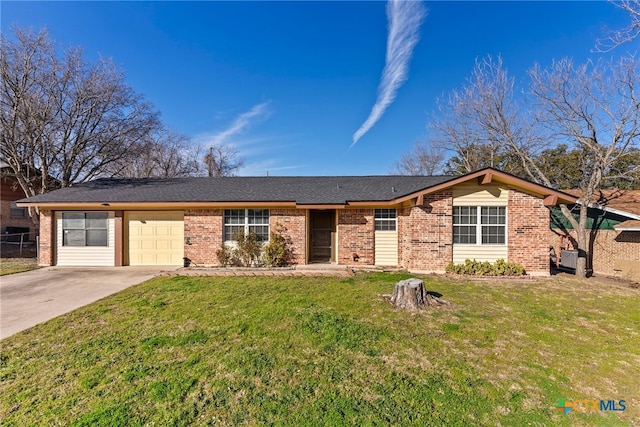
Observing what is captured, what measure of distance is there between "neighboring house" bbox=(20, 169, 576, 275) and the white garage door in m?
0.04

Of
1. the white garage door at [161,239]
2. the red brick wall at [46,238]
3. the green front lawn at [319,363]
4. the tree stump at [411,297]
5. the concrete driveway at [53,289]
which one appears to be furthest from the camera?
the white garage door at [161,239]

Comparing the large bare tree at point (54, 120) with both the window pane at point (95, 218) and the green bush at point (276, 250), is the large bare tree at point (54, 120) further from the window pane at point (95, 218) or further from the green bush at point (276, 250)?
the green bush at point (276, 250)

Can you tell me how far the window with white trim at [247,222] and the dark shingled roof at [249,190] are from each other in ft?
1.98

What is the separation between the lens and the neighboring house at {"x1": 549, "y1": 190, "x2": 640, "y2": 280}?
1085cm

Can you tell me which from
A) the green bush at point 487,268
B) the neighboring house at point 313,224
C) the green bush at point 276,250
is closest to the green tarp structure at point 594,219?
the neighboring house at point 313,224

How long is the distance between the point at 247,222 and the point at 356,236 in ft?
14.3

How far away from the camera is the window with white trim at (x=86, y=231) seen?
35.7ft

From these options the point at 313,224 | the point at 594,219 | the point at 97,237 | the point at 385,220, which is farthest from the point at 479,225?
the point at 97,237

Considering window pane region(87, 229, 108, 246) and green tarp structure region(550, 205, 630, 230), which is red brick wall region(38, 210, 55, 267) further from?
green tarp structure region(550, 205, 630, 230)

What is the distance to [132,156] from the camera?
1745 centimetres

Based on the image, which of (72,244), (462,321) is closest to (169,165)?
(72,244)

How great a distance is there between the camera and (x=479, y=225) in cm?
952

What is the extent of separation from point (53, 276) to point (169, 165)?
20.8 meters

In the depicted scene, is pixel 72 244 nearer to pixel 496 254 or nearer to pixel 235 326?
pixel 235 326
